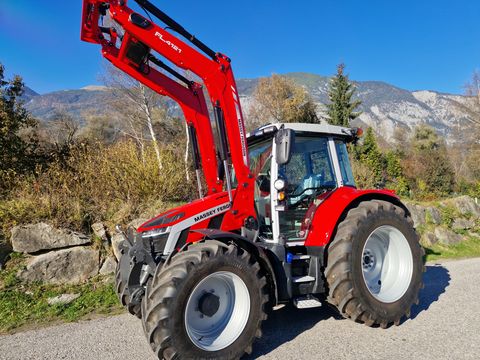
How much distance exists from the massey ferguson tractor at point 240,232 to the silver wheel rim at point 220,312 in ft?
0.04

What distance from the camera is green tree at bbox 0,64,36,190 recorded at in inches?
311

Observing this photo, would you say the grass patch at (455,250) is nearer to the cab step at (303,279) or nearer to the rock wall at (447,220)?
the rock wall at (447,220)

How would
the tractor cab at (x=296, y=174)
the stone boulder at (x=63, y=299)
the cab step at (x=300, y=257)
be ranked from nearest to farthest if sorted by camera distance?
the cab step at (x=300, y=257) → the tractor cab at (x=296, y=174) → the stone boulder at (x=63, y=299)

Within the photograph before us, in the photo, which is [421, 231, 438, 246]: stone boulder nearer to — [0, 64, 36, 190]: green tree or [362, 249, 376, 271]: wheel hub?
[362, 249, 376, 271]: wheel hub

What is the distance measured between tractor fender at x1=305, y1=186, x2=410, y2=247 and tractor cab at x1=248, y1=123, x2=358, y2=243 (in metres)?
0.10

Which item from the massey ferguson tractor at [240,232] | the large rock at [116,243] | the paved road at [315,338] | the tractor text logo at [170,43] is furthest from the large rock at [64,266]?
the tractor text logo at [170,43]

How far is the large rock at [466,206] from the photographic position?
12443 millimetres

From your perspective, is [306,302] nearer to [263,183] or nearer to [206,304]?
[206,304]

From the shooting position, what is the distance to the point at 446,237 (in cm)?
1061

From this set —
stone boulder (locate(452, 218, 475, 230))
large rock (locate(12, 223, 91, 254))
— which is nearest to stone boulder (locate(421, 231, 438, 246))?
stone boulder (locate(452, 218, 475, 230))

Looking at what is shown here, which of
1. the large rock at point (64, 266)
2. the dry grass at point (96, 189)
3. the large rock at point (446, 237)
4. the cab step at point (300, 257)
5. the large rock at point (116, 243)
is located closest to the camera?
the cab step at point (300, 257)

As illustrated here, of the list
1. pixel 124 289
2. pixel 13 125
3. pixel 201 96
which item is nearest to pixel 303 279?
pixel 124 289

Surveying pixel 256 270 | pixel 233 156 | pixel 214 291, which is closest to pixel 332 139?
pixel 233 156

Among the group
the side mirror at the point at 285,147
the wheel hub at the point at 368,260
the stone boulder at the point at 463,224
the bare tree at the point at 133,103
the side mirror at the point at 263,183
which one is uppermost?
the bare tree at the point at 133,103
